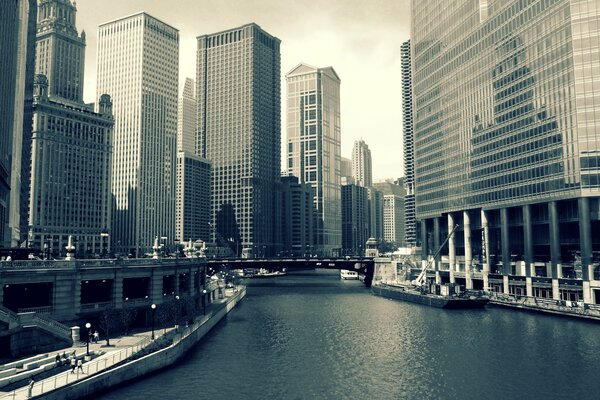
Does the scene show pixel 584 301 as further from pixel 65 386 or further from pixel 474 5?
pixel 65 386

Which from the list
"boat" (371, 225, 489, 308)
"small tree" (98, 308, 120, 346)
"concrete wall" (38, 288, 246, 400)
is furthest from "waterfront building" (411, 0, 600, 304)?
"small tree" (98, 308, 120, 346)

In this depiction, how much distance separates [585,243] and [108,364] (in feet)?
→ 308

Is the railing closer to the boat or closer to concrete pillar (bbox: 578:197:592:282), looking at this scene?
the boat

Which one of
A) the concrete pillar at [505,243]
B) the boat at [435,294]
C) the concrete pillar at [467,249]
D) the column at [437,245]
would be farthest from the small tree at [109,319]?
the column at [437,245]

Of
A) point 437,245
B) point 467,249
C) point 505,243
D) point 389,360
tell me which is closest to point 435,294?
point 467,249

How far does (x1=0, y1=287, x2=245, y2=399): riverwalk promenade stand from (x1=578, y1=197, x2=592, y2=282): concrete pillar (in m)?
75.9

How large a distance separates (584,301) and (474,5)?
280 ft

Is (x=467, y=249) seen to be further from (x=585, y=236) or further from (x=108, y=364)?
(x=108, y=364)

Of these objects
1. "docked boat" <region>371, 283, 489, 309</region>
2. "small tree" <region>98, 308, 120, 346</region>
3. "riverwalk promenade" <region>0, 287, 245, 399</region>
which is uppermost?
"small tree" <region>98, 308, 120, 346</region>

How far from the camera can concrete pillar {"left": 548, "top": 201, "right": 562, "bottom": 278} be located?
115812 mm

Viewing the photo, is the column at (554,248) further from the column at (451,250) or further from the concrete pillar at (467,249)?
the column at (451,250)

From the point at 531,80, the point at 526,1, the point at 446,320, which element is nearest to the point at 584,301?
the point at 446,320

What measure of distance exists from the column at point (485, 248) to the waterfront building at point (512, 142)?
0.29 meters

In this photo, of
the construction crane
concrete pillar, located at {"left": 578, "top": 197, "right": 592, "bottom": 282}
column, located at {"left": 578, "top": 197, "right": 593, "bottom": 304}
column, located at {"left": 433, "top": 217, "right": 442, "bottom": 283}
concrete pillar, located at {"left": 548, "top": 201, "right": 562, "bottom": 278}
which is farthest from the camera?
column, located at {"left": 433, "top": 217, "right": 442, "bottom": 283}
